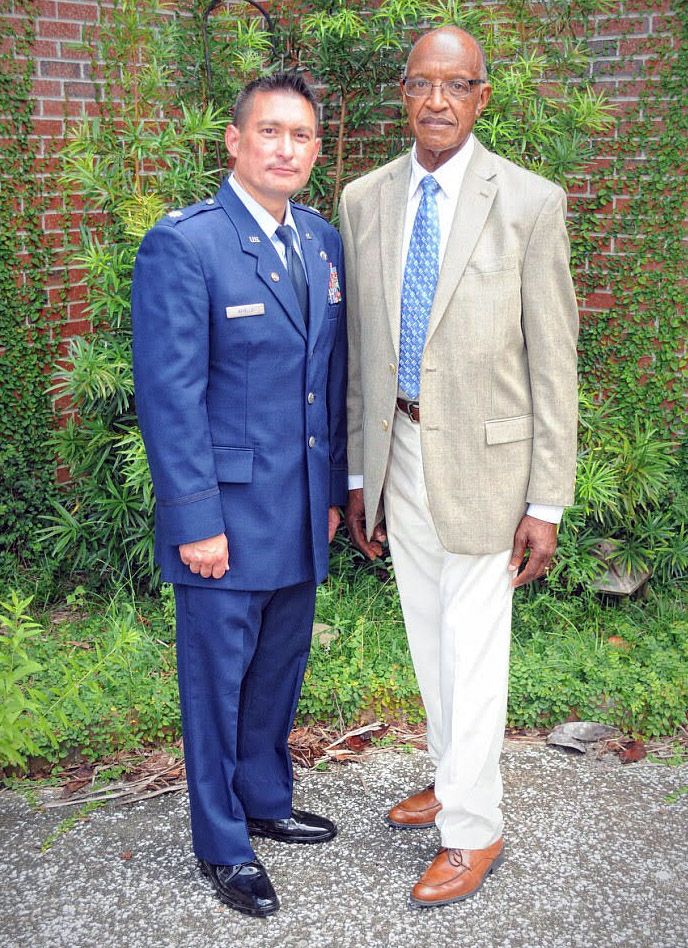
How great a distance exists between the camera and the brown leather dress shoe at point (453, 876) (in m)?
2.79

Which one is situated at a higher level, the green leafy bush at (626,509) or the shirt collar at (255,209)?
the shirt collar at (255,209)

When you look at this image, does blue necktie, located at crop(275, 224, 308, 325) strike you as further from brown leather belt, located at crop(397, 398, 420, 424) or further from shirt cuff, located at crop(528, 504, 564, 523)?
shirt cuff, located at crop(528, 504, 564, 523)

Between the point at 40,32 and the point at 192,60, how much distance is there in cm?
70

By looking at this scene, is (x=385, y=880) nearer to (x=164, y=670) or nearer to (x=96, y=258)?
(x=164, y=670)

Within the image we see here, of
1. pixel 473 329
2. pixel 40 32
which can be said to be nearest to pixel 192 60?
pixel 40 32

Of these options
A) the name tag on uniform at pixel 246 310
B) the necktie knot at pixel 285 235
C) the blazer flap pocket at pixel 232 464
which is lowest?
the blazer flap pocket at pixel 232 464

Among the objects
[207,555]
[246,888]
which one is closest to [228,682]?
[207,555]

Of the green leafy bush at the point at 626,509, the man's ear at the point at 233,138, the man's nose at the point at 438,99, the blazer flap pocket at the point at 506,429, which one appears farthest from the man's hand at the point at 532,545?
the green leafy bush at the point at 626,509

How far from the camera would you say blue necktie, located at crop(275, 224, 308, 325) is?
9.02 feet

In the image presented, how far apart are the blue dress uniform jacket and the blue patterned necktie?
221 millimetres

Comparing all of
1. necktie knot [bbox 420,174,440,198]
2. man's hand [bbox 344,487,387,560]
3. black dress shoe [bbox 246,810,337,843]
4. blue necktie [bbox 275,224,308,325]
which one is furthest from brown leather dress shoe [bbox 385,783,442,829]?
necktie knot [bbox 420,174,440,198]

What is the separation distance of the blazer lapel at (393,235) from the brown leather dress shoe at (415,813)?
1.43 m

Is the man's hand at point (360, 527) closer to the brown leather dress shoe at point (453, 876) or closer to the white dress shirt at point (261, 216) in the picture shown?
the white dress shirt at point (261, 216)

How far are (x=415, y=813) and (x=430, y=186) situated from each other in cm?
187
